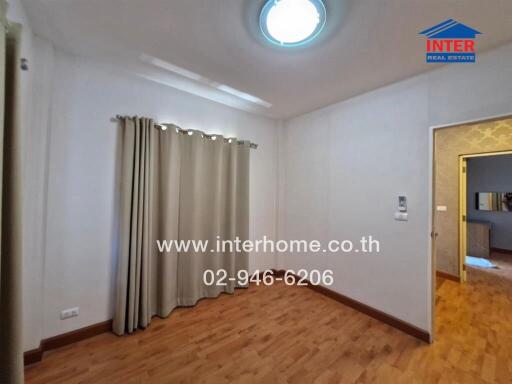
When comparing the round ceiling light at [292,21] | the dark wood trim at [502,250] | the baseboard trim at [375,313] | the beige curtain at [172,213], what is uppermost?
the round ceiling light at [292,21]

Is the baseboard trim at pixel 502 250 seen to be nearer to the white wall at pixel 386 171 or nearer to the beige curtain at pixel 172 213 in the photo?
the white wall at pixel 386 171

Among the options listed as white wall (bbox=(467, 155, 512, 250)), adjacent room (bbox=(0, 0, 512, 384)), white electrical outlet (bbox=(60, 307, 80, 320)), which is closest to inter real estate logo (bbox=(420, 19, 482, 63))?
adjacent room (bbox=(0, 0, 512, 384))

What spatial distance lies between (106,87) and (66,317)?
2.16m

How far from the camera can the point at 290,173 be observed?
3.42 meters

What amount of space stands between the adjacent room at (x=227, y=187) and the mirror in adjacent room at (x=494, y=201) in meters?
2.88

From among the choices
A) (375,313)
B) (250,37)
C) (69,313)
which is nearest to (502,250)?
(375,313)

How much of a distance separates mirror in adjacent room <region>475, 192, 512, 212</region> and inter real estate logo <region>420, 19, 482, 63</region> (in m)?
5.27

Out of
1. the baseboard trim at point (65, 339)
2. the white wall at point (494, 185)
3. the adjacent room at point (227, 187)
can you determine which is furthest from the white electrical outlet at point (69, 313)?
the white wall at point (494, 185)

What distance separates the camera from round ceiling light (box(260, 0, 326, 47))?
133 cm

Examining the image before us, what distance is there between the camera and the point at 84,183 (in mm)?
1926

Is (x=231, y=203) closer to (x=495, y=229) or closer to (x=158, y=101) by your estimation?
(x=158, y=101)

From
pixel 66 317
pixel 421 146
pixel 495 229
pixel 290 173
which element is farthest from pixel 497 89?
pixel 495 229

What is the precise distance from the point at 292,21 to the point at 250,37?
33cm

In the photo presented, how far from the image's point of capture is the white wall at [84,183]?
1791 millimetres
